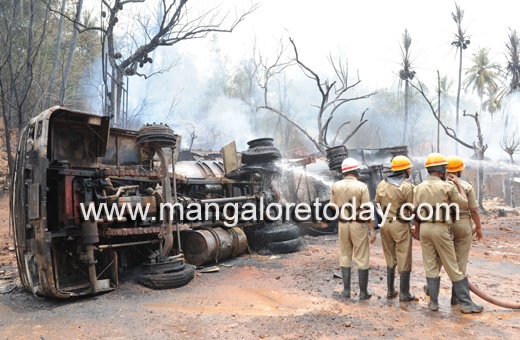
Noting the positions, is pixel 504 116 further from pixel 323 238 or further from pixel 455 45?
pixel 323 238

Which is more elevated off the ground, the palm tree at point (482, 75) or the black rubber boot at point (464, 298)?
the palm tree at point (482, 75)

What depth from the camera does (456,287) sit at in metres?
4.74

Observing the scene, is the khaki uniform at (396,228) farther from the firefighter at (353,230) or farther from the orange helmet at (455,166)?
the orange helmet at (455,166)

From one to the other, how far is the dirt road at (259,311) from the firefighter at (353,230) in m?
0.31

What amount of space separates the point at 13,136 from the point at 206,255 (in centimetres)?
1462

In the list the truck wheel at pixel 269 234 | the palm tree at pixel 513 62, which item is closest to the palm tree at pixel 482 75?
the palm tree at pixel 513 62

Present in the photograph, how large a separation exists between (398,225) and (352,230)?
1.96 feet

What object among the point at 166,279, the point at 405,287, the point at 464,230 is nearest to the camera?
the point at 464,230

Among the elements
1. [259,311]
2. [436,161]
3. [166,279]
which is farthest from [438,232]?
[166,279]

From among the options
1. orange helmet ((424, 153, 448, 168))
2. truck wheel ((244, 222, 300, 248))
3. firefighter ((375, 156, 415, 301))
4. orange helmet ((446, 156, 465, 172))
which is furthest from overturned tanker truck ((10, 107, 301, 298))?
orange helmet ((446, 156, 465, 172))

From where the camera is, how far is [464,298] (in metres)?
4.64

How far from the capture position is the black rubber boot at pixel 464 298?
4586mm

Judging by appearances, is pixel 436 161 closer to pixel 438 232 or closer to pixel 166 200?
pixel 438 232

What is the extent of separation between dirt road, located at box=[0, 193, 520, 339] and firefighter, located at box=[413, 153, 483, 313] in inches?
10.0
